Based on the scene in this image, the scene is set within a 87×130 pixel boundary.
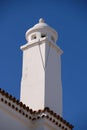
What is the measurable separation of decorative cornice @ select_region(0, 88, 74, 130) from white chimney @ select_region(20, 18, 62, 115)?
2.00 ft

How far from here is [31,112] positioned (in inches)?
623

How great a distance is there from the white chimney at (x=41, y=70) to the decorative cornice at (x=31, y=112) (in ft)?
2.00

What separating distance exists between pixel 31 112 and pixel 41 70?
2.44 metres

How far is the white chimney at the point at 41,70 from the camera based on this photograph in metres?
16.9

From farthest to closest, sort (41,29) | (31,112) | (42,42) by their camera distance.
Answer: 1. (41,29)
2. (42,42)
3. (31,112)

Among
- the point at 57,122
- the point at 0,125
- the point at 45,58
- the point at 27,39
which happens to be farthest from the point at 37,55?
the point at 0,125

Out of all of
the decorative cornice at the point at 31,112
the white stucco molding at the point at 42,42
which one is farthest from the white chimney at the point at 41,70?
the decorative cornice at the point at 31,112

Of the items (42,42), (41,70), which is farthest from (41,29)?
(41,70)

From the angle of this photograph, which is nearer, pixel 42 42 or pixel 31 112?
pixel 31 112

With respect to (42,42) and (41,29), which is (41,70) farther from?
(41,29)

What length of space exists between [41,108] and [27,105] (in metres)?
0.90

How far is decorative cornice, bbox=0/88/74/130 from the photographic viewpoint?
14.9 metres

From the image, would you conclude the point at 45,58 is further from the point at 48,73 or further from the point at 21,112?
the point at 21,112

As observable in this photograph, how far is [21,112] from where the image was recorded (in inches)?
605
